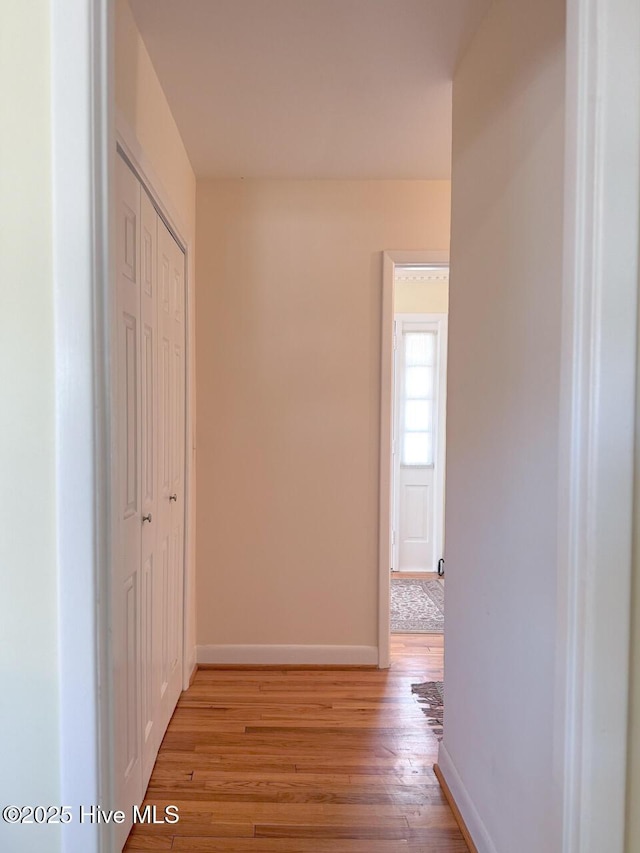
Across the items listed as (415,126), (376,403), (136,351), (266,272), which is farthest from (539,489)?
(266,272)

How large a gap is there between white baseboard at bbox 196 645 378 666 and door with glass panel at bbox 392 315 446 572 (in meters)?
1.66

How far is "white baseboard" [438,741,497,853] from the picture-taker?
142cm

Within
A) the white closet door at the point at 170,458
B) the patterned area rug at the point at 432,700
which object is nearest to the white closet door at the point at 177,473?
the white closet door at the point at 170,458

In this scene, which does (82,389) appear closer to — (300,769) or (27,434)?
(27,434)

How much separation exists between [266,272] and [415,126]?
1.01m

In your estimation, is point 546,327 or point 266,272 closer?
point 546,327

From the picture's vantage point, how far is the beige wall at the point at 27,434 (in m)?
0.76

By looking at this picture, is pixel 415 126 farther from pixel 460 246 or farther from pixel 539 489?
pixel 539 489

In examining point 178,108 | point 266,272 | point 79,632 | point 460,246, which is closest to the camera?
point 79,632

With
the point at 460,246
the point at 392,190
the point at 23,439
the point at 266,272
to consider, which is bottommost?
the point at 23,439

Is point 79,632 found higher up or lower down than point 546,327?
lower down

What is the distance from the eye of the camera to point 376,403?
2.71 metres

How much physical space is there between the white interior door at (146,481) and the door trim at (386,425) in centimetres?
107

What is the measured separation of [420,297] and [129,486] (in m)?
3.41
